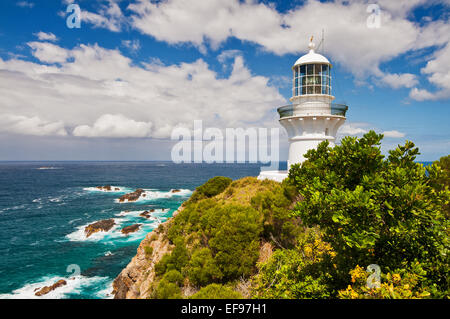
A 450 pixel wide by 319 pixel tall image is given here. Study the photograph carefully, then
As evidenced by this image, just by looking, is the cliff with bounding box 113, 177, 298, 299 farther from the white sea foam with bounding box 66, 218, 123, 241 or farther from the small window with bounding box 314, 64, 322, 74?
the white sea foam with bounding box 66, 218, 123, 241

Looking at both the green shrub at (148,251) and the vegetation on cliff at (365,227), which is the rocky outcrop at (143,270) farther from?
the vegetation on cliff at (365,227)

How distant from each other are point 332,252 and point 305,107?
1252 cm

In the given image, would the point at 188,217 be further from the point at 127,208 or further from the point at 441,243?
the point at 127,208

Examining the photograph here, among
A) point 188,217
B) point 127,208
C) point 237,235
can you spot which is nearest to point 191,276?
point 237,235

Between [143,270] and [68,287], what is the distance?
12097 mm

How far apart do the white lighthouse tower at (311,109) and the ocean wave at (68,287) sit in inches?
900

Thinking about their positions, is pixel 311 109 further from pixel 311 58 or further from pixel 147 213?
pixel 147 213

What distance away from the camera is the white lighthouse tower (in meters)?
17.6

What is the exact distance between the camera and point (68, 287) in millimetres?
23922

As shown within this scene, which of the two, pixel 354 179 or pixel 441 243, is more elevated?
pixel 354 179

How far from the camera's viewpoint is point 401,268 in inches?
225

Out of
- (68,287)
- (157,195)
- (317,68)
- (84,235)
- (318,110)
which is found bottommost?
(68,287)

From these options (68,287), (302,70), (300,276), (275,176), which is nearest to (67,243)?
(68,287)

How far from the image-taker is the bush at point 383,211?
5.24m
